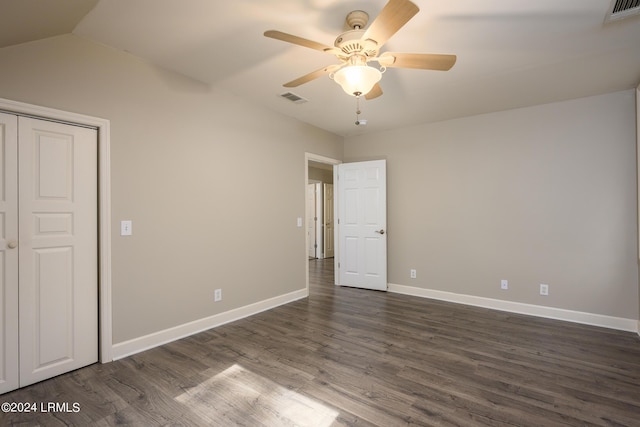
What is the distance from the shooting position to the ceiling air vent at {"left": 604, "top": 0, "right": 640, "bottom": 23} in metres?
1.92

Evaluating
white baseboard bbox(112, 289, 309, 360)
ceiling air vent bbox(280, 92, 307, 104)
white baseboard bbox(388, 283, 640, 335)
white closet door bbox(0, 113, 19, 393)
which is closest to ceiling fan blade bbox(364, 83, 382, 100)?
ceiling air vent bbox(280, 92, 307, 104)

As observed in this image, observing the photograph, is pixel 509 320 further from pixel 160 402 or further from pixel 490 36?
pixel 160 402

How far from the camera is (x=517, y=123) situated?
3.86 metres

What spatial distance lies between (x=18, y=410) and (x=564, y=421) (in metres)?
3.31

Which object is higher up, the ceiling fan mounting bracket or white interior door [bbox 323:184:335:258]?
the ceiling fan mounting bracket

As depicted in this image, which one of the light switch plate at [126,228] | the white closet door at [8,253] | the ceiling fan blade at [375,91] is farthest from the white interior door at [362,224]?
the white closet door at [8,253]

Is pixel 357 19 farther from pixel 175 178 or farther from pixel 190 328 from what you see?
pixel 190 328

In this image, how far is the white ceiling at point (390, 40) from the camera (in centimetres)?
197

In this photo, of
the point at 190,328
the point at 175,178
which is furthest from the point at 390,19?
the point at 190,328

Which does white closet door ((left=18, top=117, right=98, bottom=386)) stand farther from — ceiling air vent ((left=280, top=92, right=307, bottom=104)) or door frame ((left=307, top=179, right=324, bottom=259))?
door frame ((left=307, top=179, right=324, bottom=259))

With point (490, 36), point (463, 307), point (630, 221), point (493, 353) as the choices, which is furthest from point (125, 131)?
point (630, 221)

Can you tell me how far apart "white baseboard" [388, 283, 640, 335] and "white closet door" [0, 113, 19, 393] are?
4267 mm

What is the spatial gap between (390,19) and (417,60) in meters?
0.46

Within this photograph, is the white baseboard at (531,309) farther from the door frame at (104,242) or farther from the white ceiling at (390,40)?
the door frame at (104,242)
